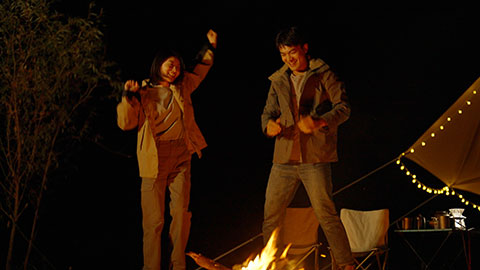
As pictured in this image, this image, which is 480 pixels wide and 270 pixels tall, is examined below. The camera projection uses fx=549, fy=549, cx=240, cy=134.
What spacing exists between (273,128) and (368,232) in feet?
4.42

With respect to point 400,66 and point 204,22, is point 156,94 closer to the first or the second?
point 204,22

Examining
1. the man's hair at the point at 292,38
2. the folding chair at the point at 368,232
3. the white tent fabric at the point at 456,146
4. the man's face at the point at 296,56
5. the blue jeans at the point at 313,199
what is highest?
the man's hair at the point at 292,38

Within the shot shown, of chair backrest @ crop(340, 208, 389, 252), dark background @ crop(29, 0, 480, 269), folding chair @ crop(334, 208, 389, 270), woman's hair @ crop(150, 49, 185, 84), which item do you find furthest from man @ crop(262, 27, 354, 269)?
dark background @ crop(29, 0, 480, 269)

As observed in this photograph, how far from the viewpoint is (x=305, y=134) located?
3586 mm

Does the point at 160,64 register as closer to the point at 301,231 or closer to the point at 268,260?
the point at 268,260

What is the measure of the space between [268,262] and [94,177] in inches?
88.4

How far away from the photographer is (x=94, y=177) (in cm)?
495

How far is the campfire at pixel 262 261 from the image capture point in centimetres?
318

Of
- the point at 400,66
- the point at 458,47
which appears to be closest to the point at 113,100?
the point at 400,66

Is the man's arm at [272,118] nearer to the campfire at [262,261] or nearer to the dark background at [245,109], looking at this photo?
the campfire at [262,261]

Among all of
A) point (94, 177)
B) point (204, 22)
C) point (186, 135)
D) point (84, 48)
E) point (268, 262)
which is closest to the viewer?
point (268, 262)

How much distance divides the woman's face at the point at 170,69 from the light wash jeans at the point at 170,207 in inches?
17.1

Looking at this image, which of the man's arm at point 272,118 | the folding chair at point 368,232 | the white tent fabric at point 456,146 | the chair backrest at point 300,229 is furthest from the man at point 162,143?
the white tent fabric at point 456,146

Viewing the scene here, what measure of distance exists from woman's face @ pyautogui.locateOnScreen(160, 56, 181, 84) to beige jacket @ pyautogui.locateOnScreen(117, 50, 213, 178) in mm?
60
